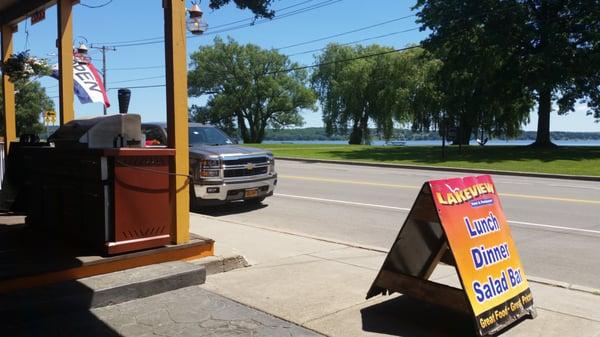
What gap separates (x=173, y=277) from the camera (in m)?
5.23

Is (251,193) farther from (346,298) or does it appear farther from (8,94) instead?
(346,298)

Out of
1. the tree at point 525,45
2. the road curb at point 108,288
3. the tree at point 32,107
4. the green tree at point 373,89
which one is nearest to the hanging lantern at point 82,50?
the road curb at point 108,288

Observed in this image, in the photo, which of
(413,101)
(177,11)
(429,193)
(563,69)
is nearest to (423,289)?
(429,193)

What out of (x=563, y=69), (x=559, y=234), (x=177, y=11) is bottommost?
(x=559, y=234)

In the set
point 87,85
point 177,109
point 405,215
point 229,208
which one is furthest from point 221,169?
point 87,85

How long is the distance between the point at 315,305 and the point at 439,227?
138cm

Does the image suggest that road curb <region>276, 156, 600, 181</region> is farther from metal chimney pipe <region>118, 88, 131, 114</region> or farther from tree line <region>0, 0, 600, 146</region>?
metal chimney pipe <region>118, 88, 131, 114</region>

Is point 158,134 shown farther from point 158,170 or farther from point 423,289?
point 423,289

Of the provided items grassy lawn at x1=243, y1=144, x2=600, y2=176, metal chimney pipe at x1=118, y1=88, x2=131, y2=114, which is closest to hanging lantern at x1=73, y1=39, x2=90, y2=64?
metal chimney pipe at x1=118, y1=88, x2=131, y2=114

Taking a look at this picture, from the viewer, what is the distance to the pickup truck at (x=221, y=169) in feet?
33.8

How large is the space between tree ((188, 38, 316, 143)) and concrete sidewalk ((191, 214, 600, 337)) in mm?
68834

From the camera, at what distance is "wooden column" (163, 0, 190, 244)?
571 centimetres

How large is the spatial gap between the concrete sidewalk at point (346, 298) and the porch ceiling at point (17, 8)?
15.6 feet

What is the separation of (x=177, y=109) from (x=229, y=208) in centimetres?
586
